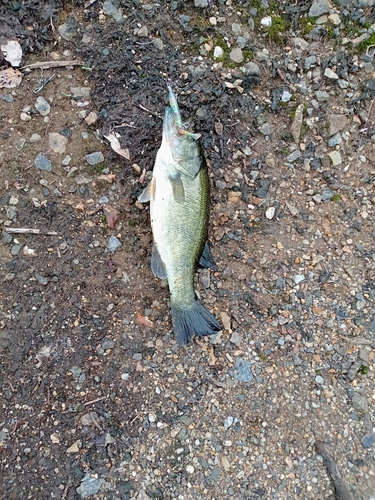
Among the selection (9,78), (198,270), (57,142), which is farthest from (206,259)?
(9,78)

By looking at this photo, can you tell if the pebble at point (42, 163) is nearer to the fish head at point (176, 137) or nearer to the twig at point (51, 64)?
the twig at point (51, 64)

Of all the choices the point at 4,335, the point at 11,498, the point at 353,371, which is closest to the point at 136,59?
the point at 4,335

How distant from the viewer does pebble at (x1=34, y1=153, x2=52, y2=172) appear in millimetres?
4496

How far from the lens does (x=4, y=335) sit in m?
4.27

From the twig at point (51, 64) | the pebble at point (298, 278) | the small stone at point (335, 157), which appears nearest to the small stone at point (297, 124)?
the small stone at point (335, 157)

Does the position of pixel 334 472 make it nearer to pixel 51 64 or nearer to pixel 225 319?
pixel 225 319

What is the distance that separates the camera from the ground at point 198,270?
4.21m

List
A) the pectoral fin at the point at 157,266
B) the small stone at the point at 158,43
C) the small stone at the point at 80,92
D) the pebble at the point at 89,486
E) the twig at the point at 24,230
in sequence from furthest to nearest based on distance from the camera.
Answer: the small stone at the point at 158,43, the small stone at the point at 80,92, the twig at the point at 24,230, the pectoral fin at the point at 157,266, the pebble at the point at 89,486

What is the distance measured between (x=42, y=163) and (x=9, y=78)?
34.0 inches

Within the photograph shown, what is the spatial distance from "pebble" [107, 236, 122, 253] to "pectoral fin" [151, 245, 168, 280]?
415mm

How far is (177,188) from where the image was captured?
417 cm

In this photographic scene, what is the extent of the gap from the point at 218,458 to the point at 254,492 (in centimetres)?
42

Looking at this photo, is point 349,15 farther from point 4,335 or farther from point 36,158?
point 4,335

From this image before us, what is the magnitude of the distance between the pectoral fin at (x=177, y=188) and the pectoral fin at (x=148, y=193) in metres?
0.17
